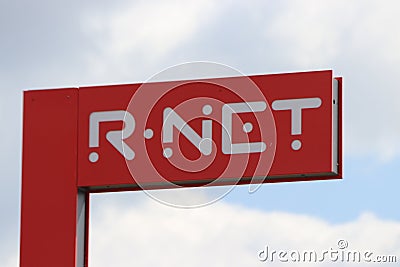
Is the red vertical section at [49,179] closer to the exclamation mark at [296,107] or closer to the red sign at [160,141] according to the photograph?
the red sign at [160,141]

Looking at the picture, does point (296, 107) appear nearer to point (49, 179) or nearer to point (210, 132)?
point (210, 132)

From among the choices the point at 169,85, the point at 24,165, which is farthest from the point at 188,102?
the point at 24,165

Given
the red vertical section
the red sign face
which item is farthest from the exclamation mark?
the red vertical section

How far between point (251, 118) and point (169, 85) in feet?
2.20

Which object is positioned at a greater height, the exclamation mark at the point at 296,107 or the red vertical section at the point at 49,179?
the exclamation mark at the point at 296,107

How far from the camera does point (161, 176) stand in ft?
56.7

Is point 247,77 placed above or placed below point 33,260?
above

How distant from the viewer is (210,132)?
→ 17.3 m

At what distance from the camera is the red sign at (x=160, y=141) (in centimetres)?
1709

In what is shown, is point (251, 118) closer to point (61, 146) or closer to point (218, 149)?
point (218, 149)

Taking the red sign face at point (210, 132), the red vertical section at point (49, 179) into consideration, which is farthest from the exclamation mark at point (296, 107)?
the red vertical section at point (49, 179)

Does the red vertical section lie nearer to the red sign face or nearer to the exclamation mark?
the red sign face

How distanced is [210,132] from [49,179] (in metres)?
1.22

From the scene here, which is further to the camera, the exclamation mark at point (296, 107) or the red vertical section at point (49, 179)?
the red vertical section at point (49, 179)
